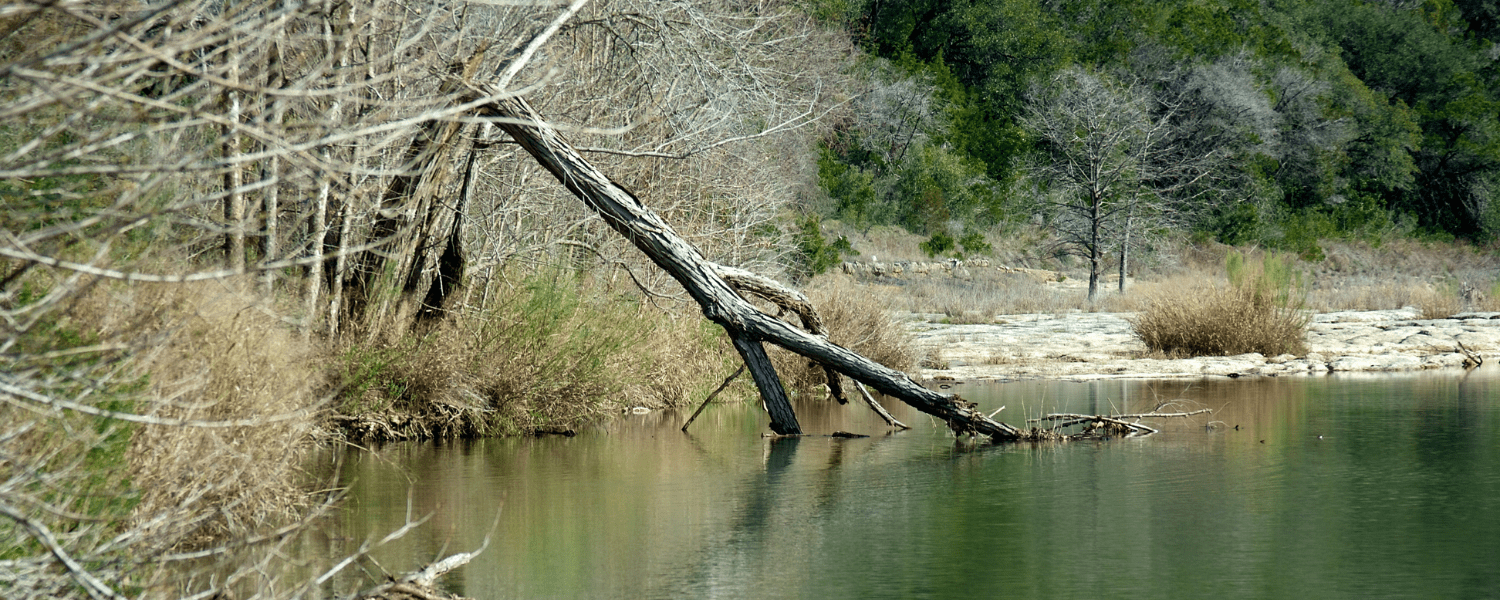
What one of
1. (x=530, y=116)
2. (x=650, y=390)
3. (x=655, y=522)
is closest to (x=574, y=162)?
(x=530, y=116)

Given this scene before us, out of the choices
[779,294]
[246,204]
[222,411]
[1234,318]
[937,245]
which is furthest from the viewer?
[937,245]

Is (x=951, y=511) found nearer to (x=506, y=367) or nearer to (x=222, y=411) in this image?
(x=222, y=411)

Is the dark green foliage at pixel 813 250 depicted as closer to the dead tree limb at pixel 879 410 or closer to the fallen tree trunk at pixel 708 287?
the dead tree limb at pixel 879 410

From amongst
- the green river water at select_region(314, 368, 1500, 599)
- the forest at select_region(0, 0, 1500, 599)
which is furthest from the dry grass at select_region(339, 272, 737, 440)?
the green river water at select_region(314, 368, 1500, 599)

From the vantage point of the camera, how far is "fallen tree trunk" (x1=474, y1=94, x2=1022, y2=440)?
10.4 metres

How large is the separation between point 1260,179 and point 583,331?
120 feet

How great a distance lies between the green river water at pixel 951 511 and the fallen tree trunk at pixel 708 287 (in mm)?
395

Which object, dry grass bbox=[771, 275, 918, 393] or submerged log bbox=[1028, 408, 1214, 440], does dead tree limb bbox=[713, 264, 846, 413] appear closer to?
submerged log bbox=[1028, 408, 1214, 440]

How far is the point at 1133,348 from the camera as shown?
20.9 metres

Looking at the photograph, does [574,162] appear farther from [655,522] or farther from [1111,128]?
[1111,128]

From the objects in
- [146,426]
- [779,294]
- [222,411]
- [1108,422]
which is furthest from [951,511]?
[146,426]

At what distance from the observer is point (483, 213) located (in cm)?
1267

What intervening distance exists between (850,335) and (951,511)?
23.1 feet

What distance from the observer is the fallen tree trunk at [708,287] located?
1039cm
